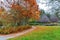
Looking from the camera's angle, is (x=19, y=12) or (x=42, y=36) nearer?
(x=42, y=36)

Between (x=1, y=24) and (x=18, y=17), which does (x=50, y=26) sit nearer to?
(x=18, y=17)

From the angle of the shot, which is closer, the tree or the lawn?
the lawn

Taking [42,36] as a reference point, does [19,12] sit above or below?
above

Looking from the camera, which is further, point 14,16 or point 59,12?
point 14,16

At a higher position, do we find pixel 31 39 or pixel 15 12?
pixel 15 12

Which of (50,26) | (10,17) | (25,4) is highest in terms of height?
(25,4)

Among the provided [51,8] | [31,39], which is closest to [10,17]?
[31,39]

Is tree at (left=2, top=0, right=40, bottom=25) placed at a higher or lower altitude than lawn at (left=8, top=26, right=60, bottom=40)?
higher

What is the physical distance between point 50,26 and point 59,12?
10.8 metres

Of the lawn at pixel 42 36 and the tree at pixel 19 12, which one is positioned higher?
the tree at pixel 19 12

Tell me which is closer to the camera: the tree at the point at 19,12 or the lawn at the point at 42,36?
the lawn at the point at 42,36

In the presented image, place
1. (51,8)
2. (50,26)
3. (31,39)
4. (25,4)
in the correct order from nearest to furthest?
(51,8), (31,39), (25,4), (50,26)

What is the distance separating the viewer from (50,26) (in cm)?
1545

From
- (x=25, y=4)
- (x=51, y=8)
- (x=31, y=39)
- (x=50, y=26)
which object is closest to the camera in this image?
(x=51, y=8)
